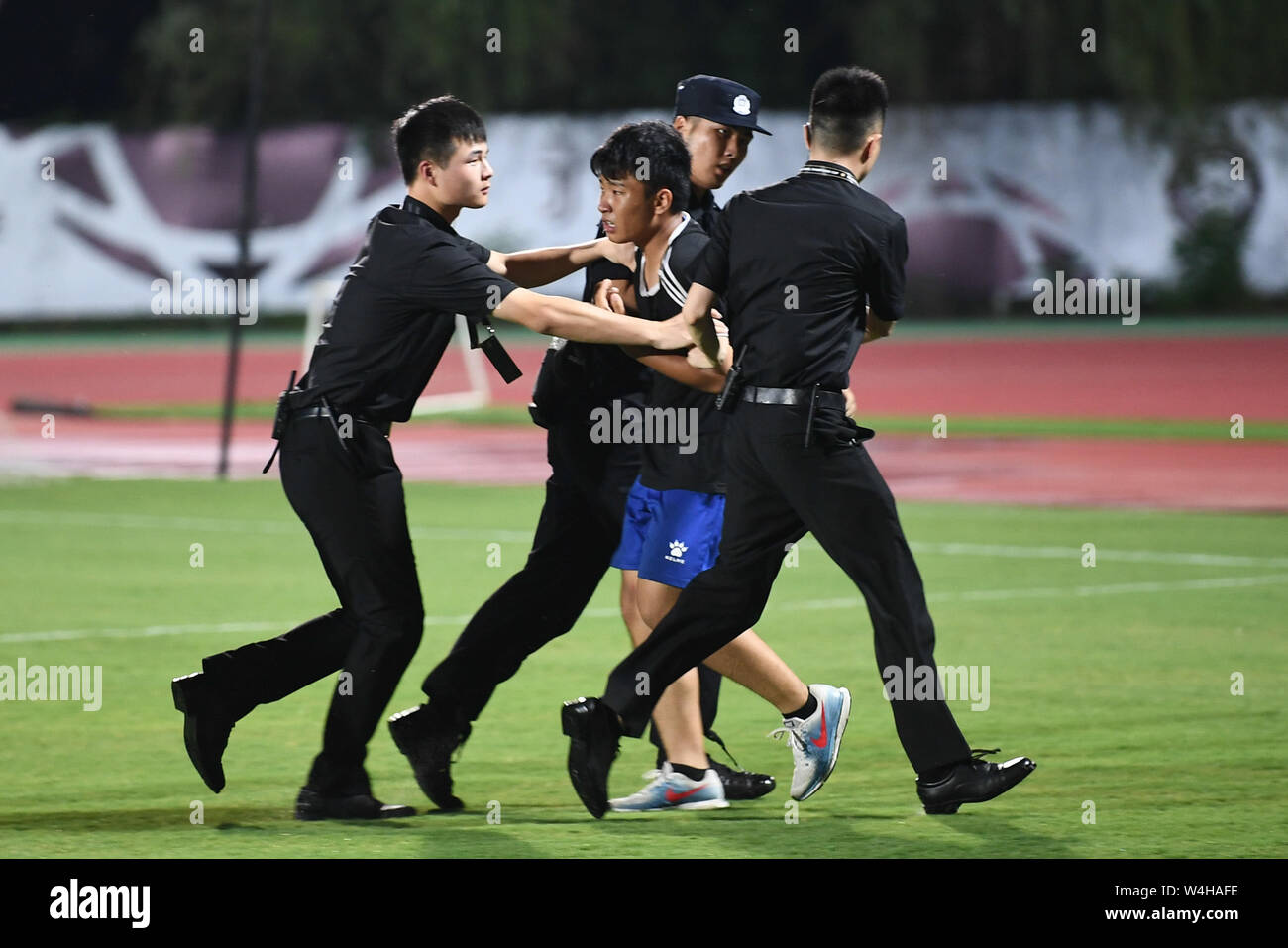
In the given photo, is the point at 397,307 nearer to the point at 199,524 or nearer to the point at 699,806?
the point at 699,806

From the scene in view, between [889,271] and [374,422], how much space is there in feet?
5.75

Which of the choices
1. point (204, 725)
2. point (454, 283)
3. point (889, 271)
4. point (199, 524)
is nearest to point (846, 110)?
point (889, 271)

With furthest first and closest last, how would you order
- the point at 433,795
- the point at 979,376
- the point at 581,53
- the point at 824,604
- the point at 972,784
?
the point at 581,53 → the point at 979,376 → the point at 824,604 → the point at 433,795 → the point at 972,784

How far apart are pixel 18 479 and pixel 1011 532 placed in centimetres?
979

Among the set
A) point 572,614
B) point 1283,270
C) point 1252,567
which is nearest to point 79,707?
point 572,614

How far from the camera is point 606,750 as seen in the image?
267 inches

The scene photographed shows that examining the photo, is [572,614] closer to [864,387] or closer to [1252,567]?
[1252,567]

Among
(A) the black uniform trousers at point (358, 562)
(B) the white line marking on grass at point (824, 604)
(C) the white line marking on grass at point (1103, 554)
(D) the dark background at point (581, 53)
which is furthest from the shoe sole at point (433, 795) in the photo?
(D) the dark background at point (581, 53)

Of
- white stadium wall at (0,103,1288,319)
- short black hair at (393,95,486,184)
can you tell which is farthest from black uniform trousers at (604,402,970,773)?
white stadium wall at (0,103,1288,319)

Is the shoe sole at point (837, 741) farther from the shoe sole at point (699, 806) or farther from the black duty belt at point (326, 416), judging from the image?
the black duty belt at point (326, 416)

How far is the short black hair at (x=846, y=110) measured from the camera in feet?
22.3

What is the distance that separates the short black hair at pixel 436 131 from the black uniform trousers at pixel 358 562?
2.99ft

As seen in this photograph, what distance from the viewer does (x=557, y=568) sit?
7586 millimetres

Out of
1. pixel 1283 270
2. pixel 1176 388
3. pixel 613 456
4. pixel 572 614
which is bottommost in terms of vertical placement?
pixel 572 614
